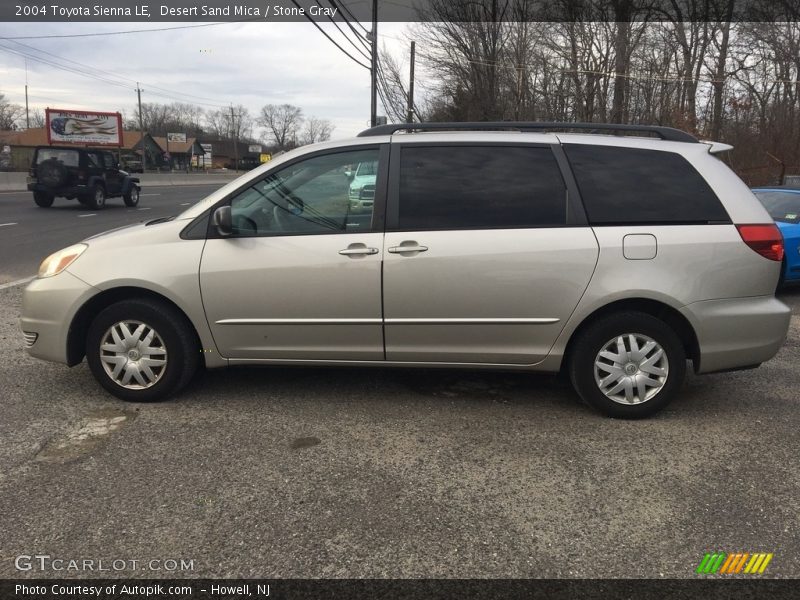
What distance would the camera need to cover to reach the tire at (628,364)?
366cm

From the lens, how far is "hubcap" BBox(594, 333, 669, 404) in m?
3.68

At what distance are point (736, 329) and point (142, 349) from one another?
3.70 metres

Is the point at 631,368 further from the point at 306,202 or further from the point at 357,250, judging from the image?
the point at 306,202

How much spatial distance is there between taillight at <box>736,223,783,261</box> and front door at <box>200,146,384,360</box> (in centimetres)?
220

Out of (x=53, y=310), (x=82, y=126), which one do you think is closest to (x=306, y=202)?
(x=53, y=310)

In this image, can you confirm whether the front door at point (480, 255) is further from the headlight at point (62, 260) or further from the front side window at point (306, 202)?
the headlight at point (62, 260)

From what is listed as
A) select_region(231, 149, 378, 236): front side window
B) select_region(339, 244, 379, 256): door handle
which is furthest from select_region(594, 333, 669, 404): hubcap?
select_region(231, 149, 378, 236): front side window

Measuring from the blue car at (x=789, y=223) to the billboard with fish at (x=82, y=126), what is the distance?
53479 mm

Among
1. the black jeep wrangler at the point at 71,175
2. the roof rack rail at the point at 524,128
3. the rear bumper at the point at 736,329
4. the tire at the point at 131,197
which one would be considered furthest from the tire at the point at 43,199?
the rear bumper at the point at 736,329

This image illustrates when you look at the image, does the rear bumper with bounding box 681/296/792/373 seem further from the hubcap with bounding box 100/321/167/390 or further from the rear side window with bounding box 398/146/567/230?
the hubcap with bounding box 100/321/167/390

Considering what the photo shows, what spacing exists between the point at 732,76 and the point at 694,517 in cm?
2868

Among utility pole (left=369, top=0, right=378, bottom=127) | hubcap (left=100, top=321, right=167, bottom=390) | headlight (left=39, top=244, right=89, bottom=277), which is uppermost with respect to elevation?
utility pole (left=369, top=0, right=378, bottom=127)

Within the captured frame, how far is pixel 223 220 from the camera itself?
12.1 feet

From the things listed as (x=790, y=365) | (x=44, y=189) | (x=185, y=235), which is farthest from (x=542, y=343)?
(x=44, y=189)
